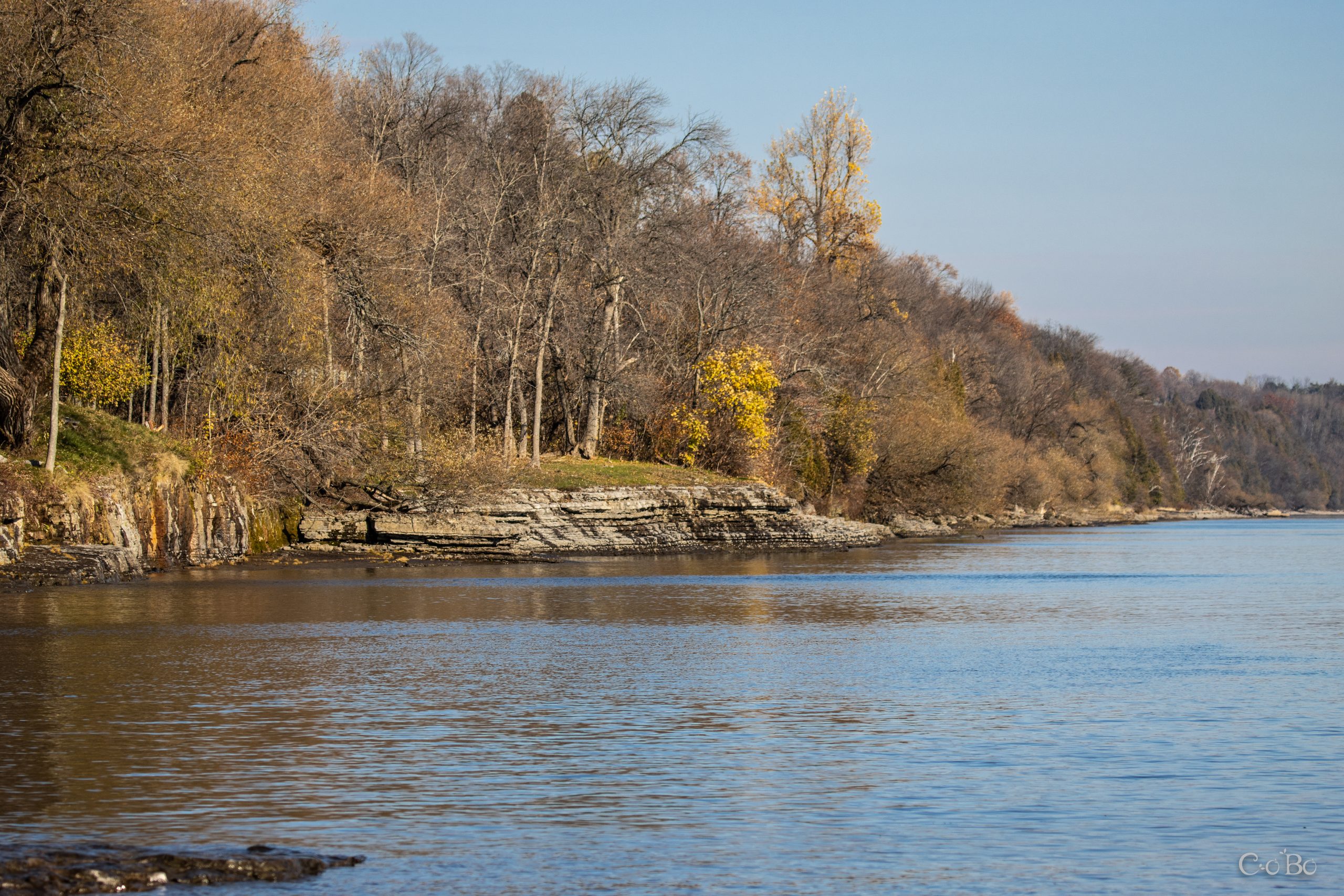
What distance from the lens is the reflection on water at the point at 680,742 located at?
777 cm

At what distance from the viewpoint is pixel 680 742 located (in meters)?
11.4

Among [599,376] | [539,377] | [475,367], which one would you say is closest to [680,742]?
[475,367]

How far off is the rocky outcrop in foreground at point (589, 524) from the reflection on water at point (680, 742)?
1317 cm

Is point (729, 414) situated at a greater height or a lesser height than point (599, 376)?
lesser

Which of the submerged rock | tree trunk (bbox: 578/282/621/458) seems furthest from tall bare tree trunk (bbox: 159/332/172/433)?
the submerged rock

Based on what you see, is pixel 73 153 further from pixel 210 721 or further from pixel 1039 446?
pixel 1039 446

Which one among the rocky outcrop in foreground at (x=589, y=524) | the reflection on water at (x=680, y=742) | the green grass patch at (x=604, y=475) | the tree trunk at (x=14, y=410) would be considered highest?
the tree trunk at (x=14, y=410)

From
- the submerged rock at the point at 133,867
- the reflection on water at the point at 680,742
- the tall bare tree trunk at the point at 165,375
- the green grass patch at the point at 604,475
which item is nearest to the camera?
the submerged rock at the point at 133,867

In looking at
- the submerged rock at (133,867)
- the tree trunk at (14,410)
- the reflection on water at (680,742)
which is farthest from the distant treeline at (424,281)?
the submerged rock at (133,867)

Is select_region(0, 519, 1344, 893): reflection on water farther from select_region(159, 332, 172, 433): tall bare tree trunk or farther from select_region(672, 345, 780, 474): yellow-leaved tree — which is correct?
select_region(672, 345, 780, 474): yellow-leaved tree

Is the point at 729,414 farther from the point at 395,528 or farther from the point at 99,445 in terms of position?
the point at 99,445

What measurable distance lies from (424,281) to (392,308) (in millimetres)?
6253

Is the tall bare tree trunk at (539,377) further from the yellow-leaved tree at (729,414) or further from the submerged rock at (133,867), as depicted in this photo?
the submerged rock at (133,867)

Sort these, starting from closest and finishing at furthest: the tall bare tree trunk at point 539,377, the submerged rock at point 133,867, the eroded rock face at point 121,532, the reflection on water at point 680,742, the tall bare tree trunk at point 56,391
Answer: the submerged rock at point 133,867 < the reflection on water at point 680,742 < the eroded rock face at point 121,532 < the tall bare tree trunk at point 56,391 < the tall bare tree trunk at point 539,377
